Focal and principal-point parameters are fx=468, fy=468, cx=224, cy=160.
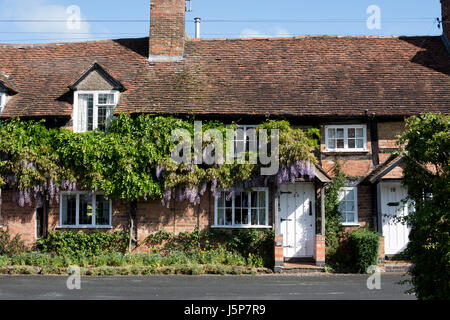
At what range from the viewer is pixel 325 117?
15570 millimetres

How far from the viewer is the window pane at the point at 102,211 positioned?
15820mm

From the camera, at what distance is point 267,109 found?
1573cm

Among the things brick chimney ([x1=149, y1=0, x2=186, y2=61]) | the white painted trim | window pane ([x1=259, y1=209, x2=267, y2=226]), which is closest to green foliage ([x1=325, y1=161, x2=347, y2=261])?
window pane ([x1=259, y1=209, x2=267, y2=226])

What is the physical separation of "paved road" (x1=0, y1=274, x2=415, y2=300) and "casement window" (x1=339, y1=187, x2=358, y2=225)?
2.60m

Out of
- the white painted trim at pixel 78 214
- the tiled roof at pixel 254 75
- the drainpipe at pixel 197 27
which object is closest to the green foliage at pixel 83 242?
the white painted trim at pixel 78 214

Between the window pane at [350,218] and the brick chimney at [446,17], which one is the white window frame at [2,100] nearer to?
the window pane at [350,218]

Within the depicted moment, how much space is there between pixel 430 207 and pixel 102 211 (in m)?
11.6

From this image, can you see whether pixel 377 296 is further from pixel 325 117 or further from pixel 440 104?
pixel 440 104

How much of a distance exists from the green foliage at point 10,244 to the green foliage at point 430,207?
41.4 feet

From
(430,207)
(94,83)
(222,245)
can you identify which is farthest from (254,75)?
(430,207)

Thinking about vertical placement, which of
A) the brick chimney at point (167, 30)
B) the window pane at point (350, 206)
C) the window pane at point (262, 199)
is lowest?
the window pane at point (350, 206)

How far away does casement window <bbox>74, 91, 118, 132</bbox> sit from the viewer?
16109 millimetres

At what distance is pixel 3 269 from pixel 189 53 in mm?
10274

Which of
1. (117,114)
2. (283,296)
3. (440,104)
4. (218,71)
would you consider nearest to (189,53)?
(218,71)
